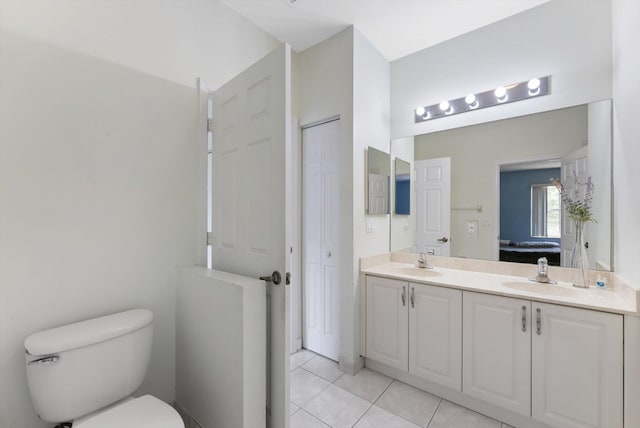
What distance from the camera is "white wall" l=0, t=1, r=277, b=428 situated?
1.17 meters

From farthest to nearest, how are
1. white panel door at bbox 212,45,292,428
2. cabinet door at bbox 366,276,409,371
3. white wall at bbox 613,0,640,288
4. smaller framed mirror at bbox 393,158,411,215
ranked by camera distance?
1. smaller framed mirror at bbox 393,158,411,215
2. cabinet door at bbox 366,276,409,371
3. white wall at bbox 613,0,640,288
4. white panel door at bbox 212,45,292,428

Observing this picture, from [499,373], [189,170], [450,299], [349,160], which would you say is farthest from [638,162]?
[189,170]

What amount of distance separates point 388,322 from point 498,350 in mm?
718

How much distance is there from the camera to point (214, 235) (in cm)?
171

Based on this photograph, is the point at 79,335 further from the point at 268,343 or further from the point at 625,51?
the point at 625,51

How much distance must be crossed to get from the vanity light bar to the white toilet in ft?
8.54

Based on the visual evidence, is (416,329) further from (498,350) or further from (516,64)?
(516,64)

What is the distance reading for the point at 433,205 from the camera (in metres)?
2.43

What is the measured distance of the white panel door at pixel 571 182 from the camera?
1.80 meters

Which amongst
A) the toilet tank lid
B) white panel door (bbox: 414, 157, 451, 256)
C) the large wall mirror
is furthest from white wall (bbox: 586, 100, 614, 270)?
the toilet tank lid

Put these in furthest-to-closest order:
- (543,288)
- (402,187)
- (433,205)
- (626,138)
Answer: (402,187) < (433,205) < (543,288) < (626,138)

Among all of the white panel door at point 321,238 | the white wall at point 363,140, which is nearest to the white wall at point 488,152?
the white wall at point 363,140

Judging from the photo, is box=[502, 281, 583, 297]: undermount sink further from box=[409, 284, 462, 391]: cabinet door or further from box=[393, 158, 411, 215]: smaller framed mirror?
box=[393, 158, 411, 215]: smaller framed mirror

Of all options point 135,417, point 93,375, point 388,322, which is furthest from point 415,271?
point 93,375
